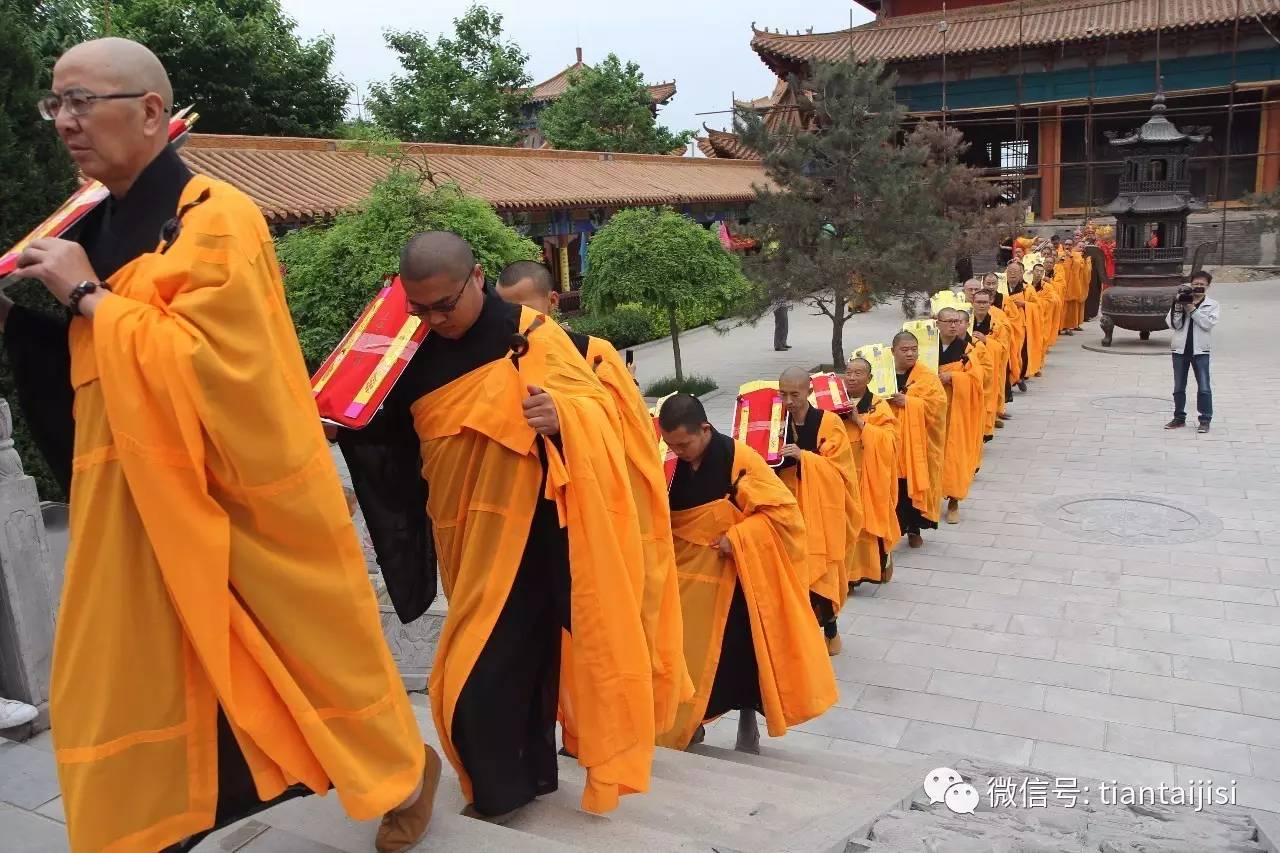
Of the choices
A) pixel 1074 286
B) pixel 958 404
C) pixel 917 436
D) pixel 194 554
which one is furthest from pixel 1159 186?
pixel 194 554

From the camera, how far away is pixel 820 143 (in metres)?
13.1

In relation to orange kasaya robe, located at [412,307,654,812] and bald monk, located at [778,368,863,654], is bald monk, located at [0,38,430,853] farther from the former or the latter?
bald monk, located at [778,368,863,654]

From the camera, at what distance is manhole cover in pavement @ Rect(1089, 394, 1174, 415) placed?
38.9 ft

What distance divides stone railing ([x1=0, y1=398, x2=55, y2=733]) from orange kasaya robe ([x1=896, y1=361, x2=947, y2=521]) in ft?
16.0

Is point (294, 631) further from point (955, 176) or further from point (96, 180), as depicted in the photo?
point (955, 176)

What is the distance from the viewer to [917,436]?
22.4 ft

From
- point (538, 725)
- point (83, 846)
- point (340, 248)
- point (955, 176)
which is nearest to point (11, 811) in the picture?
point (83, 846)

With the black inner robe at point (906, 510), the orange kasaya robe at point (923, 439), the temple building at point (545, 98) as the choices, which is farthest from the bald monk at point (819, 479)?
the temple building at point (545, 98)

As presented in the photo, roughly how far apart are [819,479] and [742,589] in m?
1.26

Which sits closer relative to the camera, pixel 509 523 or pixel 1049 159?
pixel 509 523

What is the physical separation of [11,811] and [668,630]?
202 cm

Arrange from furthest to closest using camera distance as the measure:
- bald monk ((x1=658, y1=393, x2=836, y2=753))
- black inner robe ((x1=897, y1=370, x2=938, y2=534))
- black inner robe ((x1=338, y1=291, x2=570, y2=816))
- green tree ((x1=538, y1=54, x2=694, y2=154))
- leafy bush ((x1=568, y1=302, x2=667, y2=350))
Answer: green tree ((x1=538, y1=54, x2=694, y2=154))
leafy bush ((x1=568, y1=302, x2=667, y2=350))
black inner robe ((x1=897, y1=370, x2=938, y2=534))
bald monk ((x1=658, y1=393, x2=836, y2=753))
black inner robe ((x1=338, y1=291, x2=570, y2=816))

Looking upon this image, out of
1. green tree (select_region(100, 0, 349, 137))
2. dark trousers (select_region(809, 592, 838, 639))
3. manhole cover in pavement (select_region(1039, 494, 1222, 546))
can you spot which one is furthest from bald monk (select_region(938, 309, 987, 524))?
green tree (select_region(100, 0, 349, 137))

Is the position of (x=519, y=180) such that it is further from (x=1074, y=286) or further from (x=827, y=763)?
(x=827, y=763)
